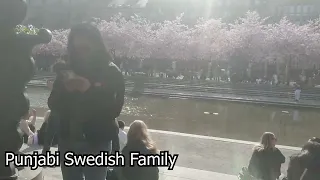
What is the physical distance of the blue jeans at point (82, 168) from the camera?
312cm

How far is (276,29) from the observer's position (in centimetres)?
3862

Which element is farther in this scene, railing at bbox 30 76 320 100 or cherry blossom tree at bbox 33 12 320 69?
cherry blossom tree at bbox 33 12 320 69

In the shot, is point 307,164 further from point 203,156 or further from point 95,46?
point 203,156

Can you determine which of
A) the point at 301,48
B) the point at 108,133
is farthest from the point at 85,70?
the point at 301,48

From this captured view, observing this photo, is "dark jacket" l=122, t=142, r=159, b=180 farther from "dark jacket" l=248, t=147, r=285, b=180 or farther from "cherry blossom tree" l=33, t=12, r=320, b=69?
"cherry blossom tree" l=33, t=12, r=320, b=69

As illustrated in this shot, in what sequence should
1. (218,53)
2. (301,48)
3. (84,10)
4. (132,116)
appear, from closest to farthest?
(132,116), (301,48), (218,53), (84,10)

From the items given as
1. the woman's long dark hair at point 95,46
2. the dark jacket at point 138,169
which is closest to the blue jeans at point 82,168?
the woman's long dark hair at point 95,46

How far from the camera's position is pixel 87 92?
9.82ft

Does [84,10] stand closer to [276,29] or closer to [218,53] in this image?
[218,53]

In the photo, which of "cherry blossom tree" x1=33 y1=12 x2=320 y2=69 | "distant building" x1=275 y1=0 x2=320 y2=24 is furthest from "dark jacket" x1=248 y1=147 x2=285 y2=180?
"distant building" x1=275 y1=0 x2=320 y2=24

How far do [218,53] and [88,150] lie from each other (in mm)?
38641

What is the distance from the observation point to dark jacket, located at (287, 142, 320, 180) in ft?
15.9

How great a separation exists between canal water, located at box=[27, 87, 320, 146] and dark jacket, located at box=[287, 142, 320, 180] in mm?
7036

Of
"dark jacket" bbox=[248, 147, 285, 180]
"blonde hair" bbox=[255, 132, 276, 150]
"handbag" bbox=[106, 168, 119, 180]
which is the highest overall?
"blonde hair" bbox=[255, 132, 276, 150]
